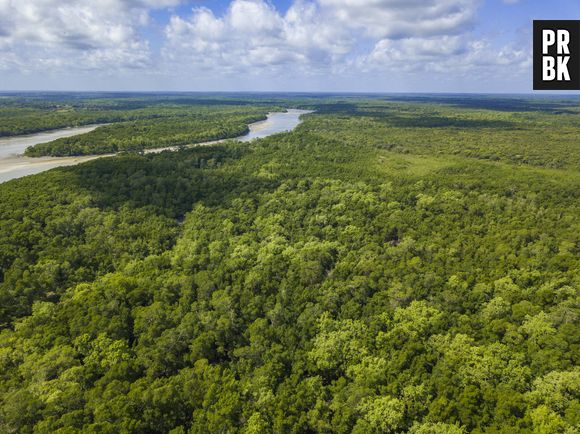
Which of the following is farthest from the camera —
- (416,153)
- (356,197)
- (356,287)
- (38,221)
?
(416,153)

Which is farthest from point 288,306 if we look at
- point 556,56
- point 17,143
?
point 17,143

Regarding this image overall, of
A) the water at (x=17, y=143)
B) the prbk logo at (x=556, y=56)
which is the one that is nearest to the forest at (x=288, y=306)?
the prbk logo at (x=556, y=56)

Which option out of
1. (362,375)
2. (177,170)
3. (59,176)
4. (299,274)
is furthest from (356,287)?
(59,176)

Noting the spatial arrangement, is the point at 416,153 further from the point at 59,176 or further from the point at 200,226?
the point at 59,176

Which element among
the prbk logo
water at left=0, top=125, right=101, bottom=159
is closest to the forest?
the prbk logo

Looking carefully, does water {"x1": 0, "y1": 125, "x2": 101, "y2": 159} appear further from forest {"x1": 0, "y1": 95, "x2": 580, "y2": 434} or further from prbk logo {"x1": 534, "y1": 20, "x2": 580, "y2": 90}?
prbk logo {"x1": 534, "y1": 20, "x2": 580, "y2": 90}

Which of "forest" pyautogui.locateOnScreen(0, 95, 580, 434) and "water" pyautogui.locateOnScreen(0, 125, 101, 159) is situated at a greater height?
"water" pyautogui.locateOnScreen(0, 125, 101, 159)

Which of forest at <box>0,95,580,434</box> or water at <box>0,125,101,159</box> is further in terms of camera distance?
water at <box>0,125,101,159</box>

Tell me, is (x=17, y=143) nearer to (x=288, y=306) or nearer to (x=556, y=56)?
(x=288, y=306)
